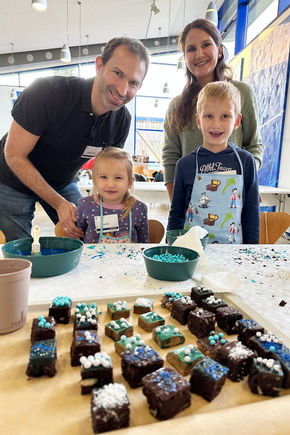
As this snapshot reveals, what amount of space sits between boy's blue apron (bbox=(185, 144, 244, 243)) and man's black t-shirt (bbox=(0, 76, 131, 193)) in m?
0.75

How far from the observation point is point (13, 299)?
2.35ft

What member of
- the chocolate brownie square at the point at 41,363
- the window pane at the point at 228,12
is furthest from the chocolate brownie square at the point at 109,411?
the window pane at the point at 228,12

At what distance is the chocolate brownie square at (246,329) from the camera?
2.37 ft

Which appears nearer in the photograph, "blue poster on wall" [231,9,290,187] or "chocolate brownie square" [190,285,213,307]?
"chocolate brownie square" [190,285,213,307]

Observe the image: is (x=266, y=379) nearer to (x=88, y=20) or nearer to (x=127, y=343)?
(x=127, y=343)

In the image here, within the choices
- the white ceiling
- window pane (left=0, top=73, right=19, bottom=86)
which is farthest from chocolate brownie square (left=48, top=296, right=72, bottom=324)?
window pane (left=0, top=73, right=19, bottom=86)

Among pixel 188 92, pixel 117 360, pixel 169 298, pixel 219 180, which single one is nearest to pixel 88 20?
pixel 188 92

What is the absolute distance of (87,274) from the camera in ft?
3.60

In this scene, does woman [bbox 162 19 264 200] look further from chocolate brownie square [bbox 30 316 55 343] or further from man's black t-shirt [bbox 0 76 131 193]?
chocolate brownie square [bbox 30 316 55 343]

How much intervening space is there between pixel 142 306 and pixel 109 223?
3.15 feet

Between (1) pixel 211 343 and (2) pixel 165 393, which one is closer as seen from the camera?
(2) pixel 165 393

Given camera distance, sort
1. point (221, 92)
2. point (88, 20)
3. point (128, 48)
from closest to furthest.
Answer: point (221, 92) → point (128, 48) → point (88, 20)

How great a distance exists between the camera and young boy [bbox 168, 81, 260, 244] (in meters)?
1.60

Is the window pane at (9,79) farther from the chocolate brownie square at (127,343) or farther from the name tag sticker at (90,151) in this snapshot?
the chocolate brownie square at (127,343)
